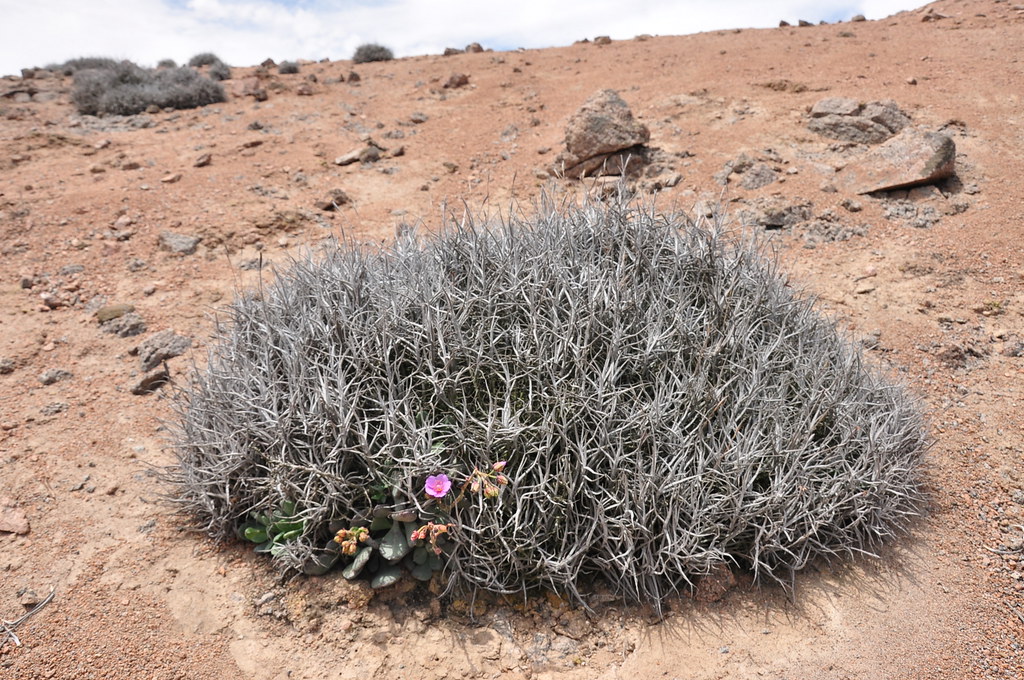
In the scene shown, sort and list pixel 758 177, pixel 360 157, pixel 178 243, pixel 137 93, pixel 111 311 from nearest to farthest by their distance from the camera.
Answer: pixel 111 311
pixel 178 243
pixel 758 177
pixel 360 157
pixel 137 93

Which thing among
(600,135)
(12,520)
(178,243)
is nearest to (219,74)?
(178,243)

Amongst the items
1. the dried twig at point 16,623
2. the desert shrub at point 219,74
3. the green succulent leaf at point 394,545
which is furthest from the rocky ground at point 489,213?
the desert shrub at point 219,74

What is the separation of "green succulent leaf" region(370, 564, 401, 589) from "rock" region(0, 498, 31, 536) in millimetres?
1479

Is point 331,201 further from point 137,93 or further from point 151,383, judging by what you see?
point 137,93

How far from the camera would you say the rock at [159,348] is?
3686mm

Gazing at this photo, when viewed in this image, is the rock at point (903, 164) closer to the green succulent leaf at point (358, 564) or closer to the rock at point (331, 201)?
the rock at point (331, 201)

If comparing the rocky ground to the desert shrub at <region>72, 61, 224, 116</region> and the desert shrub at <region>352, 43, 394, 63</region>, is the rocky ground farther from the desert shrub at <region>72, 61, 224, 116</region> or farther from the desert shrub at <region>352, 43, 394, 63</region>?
the desert shrub at <region>352, 43, 394, 63</region>

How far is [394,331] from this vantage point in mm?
2480

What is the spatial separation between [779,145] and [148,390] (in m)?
5.51

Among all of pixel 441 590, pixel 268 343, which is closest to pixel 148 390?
pixel 268 343

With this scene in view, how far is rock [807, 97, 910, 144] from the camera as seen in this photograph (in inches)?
229

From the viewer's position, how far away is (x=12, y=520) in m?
2.57

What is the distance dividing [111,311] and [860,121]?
6.32m

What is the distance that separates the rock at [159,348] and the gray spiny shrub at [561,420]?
118 centimetres
